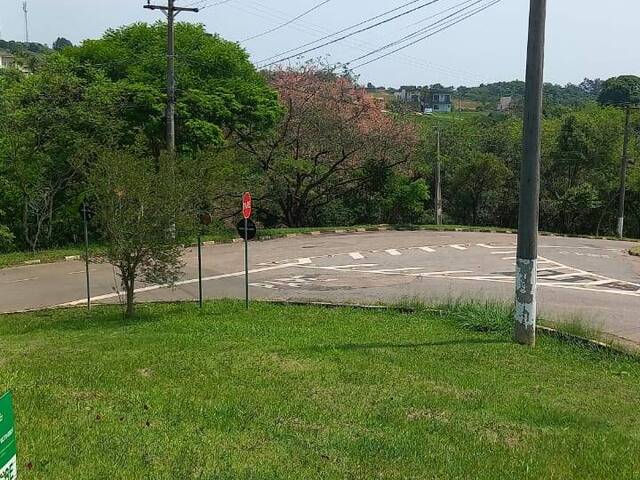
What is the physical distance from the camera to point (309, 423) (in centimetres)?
594

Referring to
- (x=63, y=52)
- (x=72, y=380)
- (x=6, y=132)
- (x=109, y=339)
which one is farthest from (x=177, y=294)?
(x=63, y=52)

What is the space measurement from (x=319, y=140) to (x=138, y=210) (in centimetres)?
2455

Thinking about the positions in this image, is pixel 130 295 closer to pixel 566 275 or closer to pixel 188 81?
pixel 566 275

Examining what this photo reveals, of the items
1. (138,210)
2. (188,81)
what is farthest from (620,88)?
(138,210)

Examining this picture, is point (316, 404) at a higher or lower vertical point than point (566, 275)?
higher

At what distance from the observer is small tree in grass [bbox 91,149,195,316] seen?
1294 cm

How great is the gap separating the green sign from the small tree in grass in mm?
10261

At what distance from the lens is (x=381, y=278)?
65.1ft

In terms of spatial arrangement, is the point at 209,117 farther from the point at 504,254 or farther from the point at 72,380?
the point at 72,380

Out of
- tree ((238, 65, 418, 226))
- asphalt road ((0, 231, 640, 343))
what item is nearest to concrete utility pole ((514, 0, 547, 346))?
asphalt road ((0, 231, 640, 343))

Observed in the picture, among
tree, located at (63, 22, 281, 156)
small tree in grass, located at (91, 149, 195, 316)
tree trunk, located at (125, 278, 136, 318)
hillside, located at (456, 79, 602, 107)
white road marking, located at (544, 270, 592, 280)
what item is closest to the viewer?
small tree in grass, located at (91, 149, 195, 316)

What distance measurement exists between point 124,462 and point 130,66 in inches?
1059

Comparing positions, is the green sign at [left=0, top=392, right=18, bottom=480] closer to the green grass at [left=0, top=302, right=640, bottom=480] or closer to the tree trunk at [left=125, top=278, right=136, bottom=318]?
the green grass at [left=0, top=302, right=640, bottom=480]

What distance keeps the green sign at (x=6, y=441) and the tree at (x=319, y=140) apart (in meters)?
32.8
